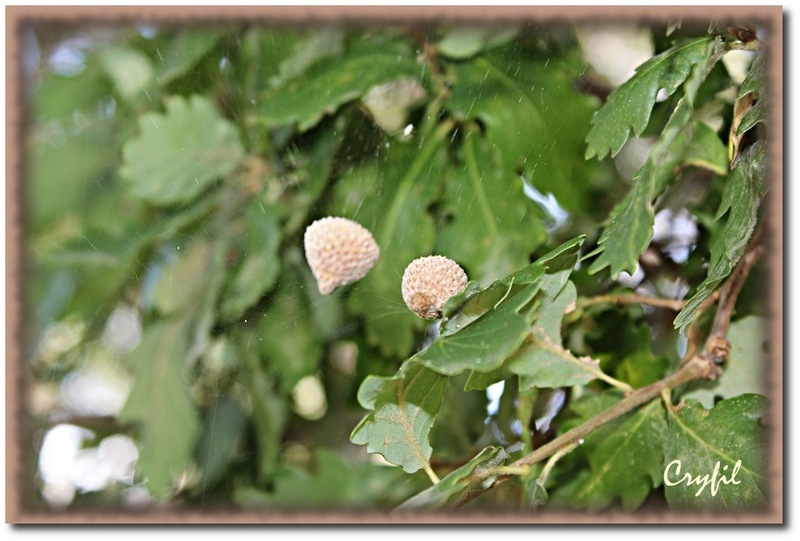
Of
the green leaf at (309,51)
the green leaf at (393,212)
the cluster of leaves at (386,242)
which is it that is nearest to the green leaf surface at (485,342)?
the cluster of leaves at (386,242)

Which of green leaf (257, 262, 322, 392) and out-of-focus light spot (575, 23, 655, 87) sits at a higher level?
out-of-focus light spot (575, 23, 655, 87)

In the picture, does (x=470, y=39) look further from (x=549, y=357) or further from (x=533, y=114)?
(x=549, y=357)

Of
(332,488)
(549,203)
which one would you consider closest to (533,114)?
(549,203)

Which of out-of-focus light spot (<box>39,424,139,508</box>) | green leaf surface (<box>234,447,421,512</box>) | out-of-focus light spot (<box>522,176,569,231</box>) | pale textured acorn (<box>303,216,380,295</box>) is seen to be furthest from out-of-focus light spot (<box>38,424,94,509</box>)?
out-of-focus light spot (<box>522,176,569,231</box>)

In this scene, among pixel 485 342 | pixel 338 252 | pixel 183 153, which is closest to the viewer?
pixel 485 342

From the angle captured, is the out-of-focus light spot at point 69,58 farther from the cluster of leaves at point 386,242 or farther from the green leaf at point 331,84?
the green leaf at point 331,84

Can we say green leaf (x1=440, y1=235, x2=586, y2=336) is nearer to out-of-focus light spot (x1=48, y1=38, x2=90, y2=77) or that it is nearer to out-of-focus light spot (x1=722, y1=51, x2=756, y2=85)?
out-of-focus light spot (x1=722, y1=51, x2=756, y2=85)

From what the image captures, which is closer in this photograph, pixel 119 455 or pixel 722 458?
pixel 722 458
